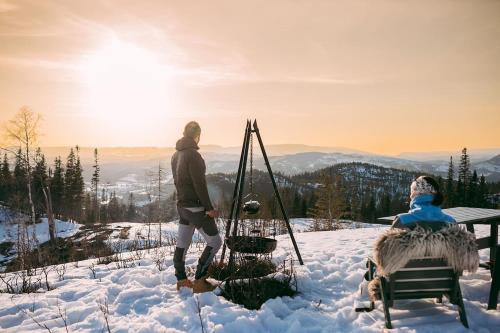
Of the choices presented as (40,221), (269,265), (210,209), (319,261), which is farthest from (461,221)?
(40,221)

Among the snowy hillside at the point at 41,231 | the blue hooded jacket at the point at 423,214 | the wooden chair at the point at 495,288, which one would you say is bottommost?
the snowy hillside at the point at 41,231

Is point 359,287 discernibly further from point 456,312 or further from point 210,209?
point 210,209

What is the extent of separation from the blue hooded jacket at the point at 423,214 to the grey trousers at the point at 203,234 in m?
2.64

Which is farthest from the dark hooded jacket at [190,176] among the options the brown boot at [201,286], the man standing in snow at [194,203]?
the brown boot at [201,286]

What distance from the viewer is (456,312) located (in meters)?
4.45

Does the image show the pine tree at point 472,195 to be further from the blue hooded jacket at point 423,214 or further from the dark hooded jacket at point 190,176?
the dark hooded jacket at point 190,176

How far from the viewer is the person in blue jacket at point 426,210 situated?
164 inches

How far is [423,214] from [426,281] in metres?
0.79

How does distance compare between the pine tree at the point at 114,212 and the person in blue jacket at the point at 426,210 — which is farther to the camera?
the pine tree at the point at 114,212

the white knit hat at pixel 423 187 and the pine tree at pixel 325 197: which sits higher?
the white knit hat at pixel 423 187

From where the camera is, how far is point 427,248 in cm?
390

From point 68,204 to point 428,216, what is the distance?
6616 cm

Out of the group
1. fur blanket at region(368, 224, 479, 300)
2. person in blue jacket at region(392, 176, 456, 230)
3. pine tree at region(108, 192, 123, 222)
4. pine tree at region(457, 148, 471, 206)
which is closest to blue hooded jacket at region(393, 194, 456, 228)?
person in blue jacket at region(392, 176, 456, 230)

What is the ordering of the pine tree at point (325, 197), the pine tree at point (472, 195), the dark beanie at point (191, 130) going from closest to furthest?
the dark beanie at point (191, 130) < the pine tree at point (325, 197) < the pine tree at point (472, 195)
